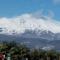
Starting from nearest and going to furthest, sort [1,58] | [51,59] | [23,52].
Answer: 1. [1,58]
2. [51,59]
3. [23,52]

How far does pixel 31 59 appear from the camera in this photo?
63656 millimetres

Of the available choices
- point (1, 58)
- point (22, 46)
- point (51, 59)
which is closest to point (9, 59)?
point (1, 58)

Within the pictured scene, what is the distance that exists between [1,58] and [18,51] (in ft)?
92.7

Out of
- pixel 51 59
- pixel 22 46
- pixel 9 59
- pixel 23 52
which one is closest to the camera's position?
pixel 9 59

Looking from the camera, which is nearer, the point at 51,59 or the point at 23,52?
the point at 51,59

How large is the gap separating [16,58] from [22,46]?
15.0 metres

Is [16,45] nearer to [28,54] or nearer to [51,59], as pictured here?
[28,54]

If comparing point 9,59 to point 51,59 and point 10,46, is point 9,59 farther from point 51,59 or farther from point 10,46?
point 10,46

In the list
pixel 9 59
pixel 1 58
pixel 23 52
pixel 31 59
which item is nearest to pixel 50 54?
pixel 23 52

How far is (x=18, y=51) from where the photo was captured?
70.7 meters

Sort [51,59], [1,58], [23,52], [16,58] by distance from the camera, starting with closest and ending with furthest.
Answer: [1,58], [16,58], [51,59], [23,52]

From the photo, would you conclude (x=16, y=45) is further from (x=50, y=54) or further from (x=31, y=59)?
(x=31, y=59)

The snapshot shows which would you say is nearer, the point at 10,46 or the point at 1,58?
the point at 1,58

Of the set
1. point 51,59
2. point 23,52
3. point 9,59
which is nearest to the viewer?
point 9,59
